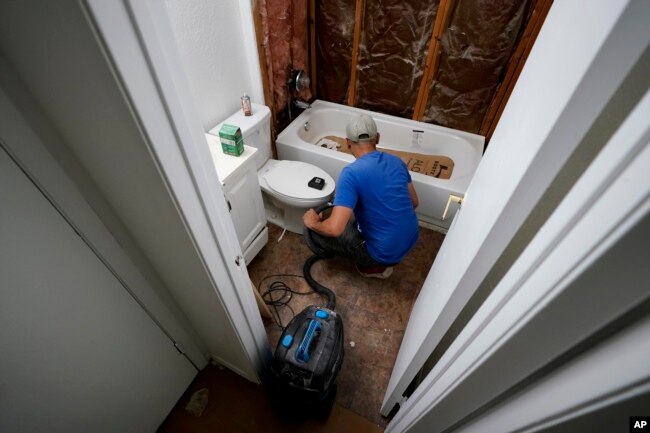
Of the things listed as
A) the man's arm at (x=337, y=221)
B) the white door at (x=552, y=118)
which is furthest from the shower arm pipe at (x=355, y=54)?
the white door at (x=552, y=118)

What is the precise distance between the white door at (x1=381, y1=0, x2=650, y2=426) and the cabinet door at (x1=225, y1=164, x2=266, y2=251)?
1119mm

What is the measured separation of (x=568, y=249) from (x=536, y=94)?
22 cm

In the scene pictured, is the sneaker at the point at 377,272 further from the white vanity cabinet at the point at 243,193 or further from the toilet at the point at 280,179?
the white vanity cabinet at the point at 243,193

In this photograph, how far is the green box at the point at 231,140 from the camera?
4.37ft

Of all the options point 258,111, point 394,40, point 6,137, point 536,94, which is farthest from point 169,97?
point 394,40

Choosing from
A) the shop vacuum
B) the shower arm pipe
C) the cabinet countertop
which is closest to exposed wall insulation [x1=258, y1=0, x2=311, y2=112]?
the shower arm pipe

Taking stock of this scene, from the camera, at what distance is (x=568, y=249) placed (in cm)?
28

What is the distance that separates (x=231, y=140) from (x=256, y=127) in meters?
0.39

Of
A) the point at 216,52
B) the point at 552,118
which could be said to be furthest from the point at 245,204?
the point at 552,118

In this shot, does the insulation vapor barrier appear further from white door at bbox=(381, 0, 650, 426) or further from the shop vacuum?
the shop vacuum

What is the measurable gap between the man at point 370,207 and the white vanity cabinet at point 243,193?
35cm

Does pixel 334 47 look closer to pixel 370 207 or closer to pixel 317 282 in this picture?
pixel 370 207

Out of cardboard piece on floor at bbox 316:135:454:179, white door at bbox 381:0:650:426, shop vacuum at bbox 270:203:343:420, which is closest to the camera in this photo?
white door at bbox 381:0:650:426

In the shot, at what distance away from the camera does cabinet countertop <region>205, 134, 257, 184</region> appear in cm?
130
